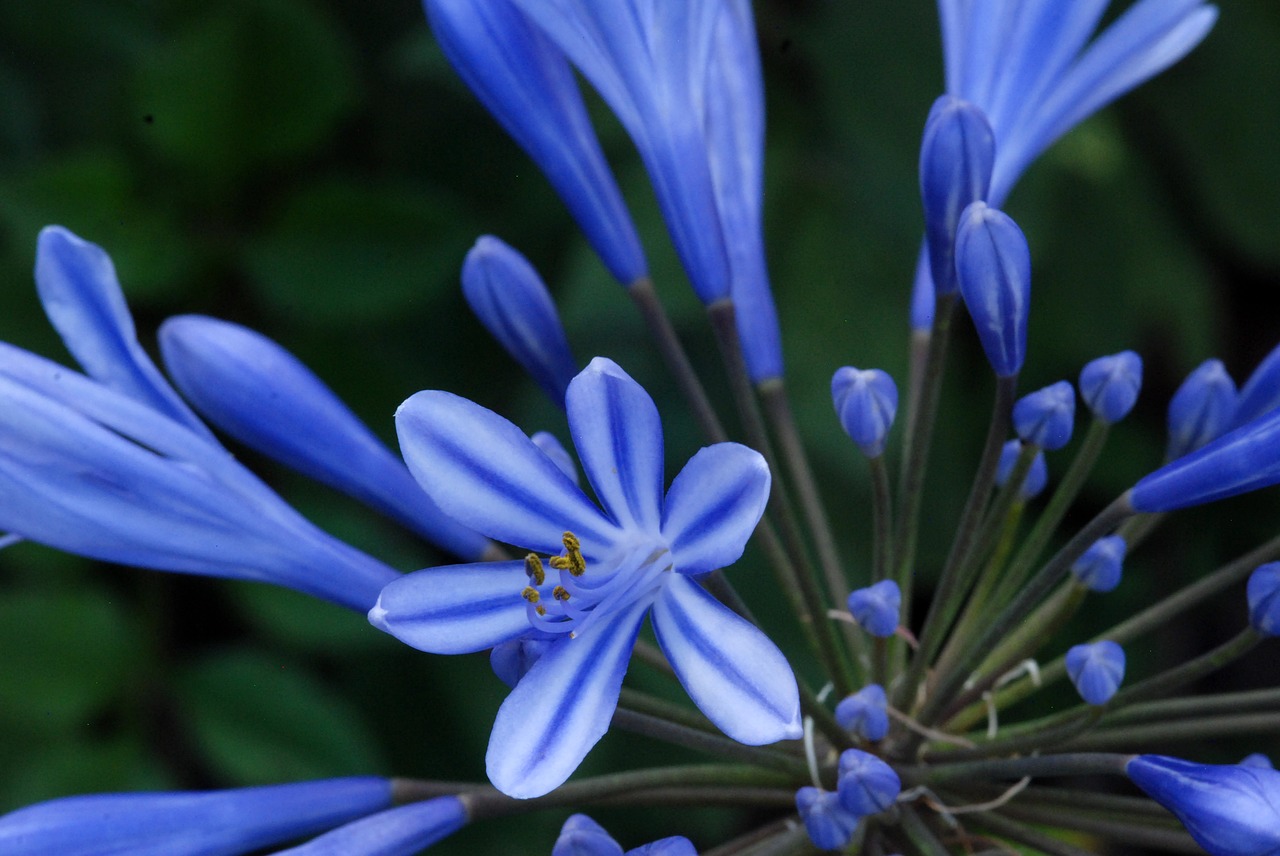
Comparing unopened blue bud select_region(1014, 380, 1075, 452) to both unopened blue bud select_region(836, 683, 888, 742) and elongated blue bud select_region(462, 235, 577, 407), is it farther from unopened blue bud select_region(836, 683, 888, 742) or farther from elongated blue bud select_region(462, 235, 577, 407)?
elongated blue bud select_region(462, 235, 577, 407)

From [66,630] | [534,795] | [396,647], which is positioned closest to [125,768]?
[66,630]

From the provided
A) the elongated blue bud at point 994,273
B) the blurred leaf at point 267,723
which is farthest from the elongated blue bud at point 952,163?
the blurred leaf at point 267,723

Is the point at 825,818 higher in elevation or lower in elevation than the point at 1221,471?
lower

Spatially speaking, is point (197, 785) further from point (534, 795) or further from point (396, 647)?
point (534, 795)

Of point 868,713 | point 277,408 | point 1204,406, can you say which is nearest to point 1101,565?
point 1204,406

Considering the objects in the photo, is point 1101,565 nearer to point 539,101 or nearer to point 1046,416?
point 1046,416

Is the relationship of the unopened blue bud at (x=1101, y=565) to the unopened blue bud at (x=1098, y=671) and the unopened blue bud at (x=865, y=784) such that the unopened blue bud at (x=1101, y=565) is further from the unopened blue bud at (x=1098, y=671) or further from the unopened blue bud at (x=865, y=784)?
the unopened blue bud at (x=865, y=784)
